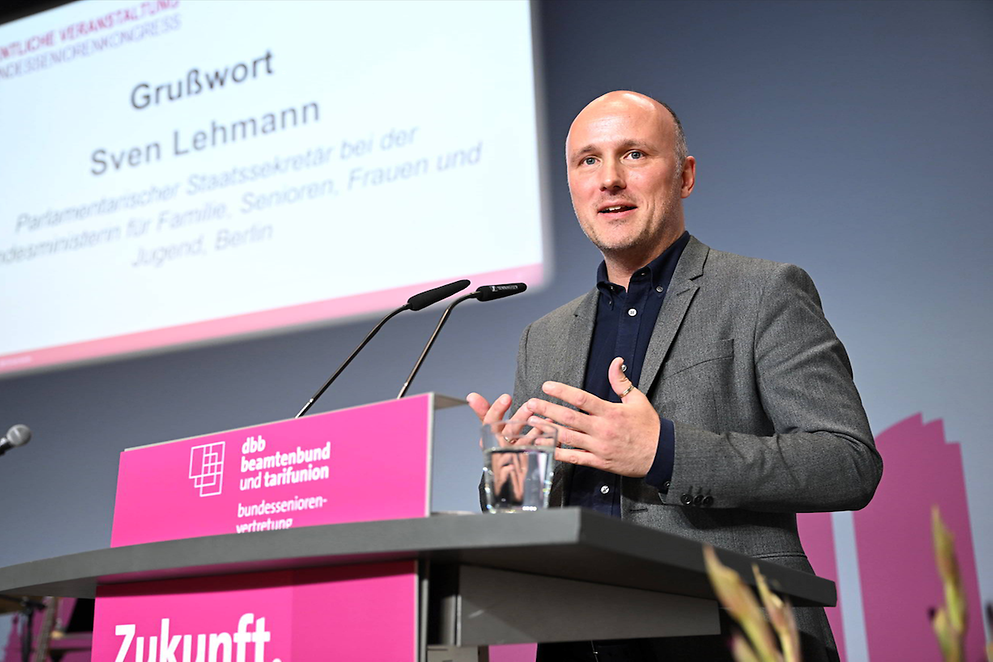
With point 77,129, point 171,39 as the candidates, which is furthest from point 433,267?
point 77,129

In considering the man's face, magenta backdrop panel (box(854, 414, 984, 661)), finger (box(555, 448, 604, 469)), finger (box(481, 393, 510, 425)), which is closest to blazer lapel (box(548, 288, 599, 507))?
the man's face

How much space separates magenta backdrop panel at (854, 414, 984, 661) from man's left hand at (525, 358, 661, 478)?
144cm

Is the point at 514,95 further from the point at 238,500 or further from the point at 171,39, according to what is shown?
the point at 238,500

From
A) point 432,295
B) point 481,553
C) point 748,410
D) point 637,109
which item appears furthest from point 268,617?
point 637,109

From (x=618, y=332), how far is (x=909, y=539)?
3.71 ft

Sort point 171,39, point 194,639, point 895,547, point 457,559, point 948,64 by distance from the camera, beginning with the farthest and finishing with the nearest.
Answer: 1. point 171,39
2. point 948,64
3. point 895,547
4. point 194,639
5. point 457,559

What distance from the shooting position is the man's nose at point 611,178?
1872 millimetres

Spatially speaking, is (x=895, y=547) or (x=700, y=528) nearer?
(x=700, y=528)

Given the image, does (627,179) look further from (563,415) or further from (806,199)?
(806,199)

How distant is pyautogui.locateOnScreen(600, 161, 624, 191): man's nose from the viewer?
187 centimetres

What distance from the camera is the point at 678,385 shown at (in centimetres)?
159

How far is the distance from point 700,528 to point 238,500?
708mm

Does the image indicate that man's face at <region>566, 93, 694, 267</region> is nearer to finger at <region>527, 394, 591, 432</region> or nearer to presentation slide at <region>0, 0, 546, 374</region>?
finger at <region>527, 394, 591, 432</region>

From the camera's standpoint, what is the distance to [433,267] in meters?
2.99
